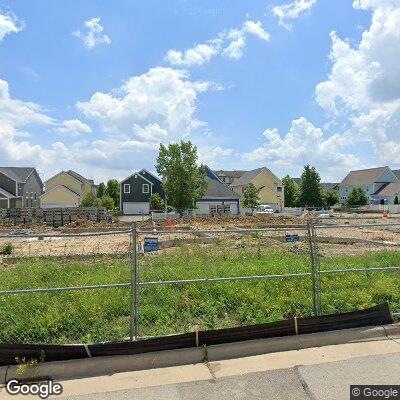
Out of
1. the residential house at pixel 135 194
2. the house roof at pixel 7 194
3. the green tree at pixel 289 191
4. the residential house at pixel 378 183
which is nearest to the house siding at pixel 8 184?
the house roof at pixel 7 194

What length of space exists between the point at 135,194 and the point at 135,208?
2.14 m

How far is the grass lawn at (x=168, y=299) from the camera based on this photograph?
5.55 metres

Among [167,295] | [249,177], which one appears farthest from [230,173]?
[167,295]

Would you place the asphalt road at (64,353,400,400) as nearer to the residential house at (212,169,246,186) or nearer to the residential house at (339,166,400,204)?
the residential house at (339,166,400,204)

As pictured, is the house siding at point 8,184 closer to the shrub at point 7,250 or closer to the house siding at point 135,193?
the house siding at point 135,193

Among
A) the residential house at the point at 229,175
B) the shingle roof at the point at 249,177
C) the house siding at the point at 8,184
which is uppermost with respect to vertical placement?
the residential house at the point at 229,175

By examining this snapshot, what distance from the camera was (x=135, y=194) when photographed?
60.0 m

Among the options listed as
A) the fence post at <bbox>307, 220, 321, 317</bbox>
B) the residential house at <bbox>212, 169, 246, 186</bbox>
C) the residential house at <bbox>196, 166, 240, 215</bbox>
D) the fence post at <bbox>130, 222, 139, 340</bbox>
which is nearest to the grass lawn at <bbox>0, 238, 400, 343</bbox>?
the fence post at <bbox>130, 222, 139, 340</bbox>

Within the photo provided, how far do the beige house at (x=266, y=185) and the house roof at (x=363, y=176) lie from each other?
69.1 feet

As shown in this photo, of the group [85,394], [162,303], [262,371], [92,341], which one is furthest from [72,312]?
[262,371]

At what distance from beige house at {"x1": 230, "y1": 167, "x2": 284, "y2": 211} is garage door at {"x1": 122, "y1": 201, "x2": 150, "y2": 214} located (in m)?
21.1

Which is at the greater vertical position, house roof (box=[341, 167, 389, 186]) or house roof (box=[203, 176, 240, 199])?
house roof (box=[341, 167, 389, 186])

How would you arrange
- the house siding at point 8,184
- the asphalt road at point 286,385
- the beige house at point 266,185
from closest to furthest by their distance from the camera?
the asphalt road at point 286,385 < the house siding at point 8,184 < the beige house at point 266,185

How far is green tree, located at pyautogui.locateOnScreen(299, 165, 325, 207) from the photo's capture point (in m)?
65.4
